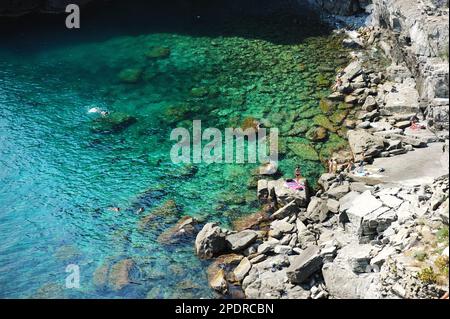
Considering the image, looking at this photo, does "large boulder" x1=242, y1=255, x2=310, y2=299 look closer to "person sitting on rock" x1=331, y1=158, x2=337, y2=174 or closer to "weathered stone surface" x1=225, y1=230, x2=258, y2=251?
"weathered stone surface" x1=225, y1=230, x2=258, y2=251

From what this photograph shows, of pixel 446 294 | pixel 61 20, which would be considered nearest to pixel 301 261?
pixel 446 294

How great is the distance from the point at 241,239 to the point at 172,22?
3517 cm

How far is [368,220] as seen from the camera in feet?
83.0

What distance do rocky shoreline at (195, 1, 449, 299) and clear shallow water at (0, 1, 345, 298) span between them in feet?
5.98

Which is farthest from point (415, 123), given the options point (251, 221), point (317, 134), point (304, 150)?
point (251, 221)

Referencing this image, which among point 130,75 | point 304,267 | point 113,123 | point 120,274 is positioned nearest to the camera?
point 304,267

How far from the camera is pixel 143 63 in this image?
48062 mm

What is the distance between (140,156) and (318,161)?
41.2ft

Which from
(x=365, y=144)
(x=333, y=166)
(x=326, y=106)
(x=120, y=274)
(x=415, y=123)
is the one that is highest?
(x=326, y=106)

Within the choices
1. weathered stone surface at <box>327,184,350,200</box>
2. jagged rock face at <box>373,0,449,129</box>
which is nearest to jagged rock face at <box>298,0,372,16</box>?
jagged rock face at <box>373,0,449,129</box>

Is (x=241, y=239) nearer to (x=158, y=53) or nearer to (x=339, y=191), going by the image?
(x=339, y=191)

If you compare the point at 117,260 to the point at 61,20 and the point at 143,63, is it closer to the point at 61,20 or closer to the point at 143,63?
the point at 143,63

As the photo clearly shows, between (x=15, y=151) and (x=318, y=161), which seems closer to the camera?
(x=318, y=161)
